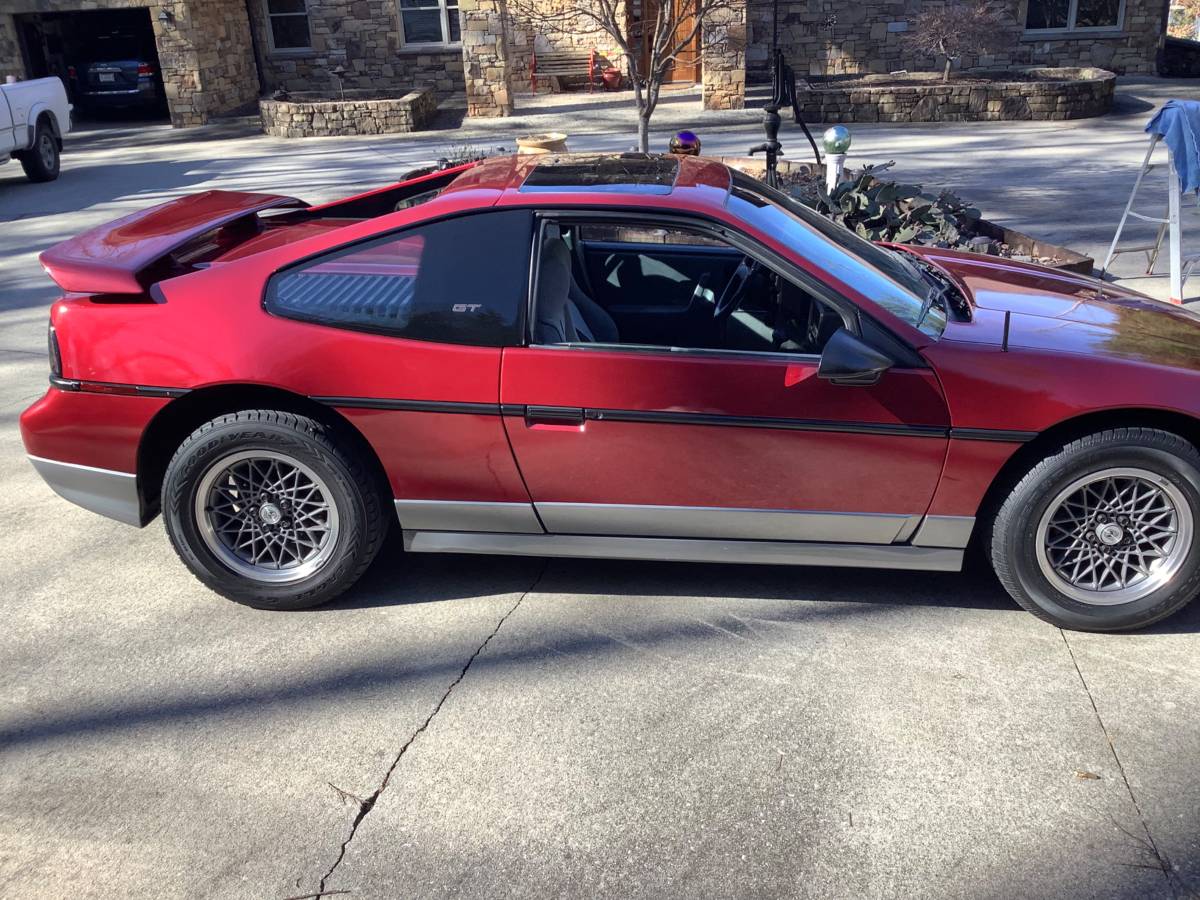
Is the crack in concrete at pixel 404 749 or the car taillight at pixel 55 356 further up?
the car taillight at pixel 55 356

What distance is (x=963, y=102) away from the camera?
1783 centimetres

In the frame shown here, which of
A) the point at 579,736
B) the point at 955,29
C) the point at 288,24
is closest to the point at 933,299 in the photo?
the point at 579,736

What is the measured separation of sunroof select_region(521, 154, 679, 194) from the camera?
3900 mm

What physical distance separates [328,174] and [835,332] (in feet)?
41.8

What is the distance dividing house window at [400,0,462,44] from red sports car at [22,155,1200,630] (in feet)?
67.8

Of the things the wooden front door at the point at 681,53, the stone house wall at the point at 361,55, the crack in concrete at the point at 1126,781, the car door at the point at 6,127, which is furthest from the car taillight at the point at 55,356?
the stone house wall at the point at 361,55

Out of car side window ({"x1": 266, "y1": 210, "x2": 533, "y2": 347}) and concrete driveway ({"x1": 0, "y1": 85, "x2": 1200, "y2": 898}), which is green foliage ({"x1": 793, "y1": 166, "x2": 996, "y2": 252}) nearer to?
concrete driveway ({"x1": 0, "y1": 85, "x2": 1200, "y2": 898})

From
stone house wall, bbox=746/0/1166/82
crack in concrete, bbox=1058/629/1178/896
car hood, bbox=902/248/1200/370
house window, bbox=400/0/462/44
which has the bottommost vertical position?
crack in concrete, bbox=1058/629/1178/896

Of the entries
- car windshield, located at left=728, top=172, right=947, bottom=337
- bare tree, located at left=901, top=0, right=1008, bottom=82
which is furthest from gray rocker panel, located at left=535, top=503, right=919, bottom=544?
bare tree, located at left=901, top=0, right=1008, bottom=82

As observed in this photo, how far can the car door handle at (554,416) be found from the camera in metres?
3.69

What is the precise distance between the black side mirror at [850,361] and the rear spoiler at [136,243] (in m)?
2.47

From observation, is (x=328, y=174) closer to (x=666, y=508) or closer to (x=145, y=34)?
(x=145, y=34)

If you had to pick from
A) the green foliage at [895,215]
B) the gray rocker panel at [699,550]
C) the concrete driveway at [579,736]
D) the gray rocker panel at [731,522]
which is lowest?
the concrete driveway at [579,736]

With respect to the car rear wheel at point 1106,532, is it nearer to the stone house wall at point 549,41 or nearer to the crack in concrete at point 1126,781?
the crack in concrete at point 1126,781
